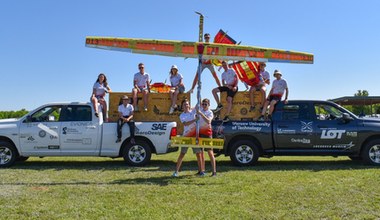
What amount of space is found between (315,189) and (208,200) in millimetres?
2129

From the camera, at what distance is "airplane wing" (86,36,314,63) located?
8578 mm

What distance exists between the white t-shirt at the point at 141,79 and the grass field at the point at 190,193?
2.58 meters

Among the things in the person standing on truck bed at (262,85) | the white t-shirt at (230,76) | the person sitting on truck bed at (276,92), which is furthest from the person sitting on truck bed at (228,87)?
the person sitting on truck bed at (276,92)

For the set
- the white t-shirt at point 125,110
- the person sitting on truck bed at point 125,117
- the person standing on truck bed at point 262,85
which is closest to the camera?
the person sitting on truck bed at point 125,117

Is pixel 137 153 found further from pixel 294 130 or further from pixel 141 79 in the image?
pixel 294 130

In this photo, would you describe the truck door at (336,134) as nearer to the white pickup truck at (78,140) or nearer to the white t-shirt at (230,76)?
the white t-shirt at (230,76)

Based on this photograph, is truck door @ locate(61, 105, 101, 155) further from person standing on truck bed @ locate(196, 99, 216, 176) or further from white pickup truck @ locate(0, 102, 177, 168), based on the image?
person standing on truck bed @ locate(196, 99, 216, 176)

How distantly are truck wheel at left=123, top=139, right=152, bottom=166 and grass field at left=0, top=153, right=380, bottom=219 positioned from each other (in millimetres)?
240

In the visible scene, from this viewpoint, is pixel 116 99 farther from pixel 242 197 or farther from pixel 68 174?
pixel 242 197

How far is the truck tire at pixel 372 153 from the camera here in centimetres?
1017

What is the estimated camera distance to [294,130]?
33.7ft

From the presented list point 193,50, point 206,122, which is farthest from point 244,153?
point 193,50

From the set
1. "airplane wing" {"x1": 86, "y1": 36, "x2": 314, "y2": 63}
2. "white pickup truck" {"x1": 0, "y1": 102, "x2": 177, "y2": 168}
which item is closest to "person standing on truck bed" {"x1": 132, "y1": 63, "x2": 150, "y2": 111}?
"white pickup truck" {"x1": 0, "y1": 102, "x2": 177, "y2": 168}

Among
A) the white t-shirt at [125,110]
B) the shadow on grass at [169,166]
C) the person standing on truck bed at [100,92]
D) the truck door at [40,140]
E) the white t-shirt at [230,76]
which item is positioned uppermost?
the white t-shirt at [230,76]
